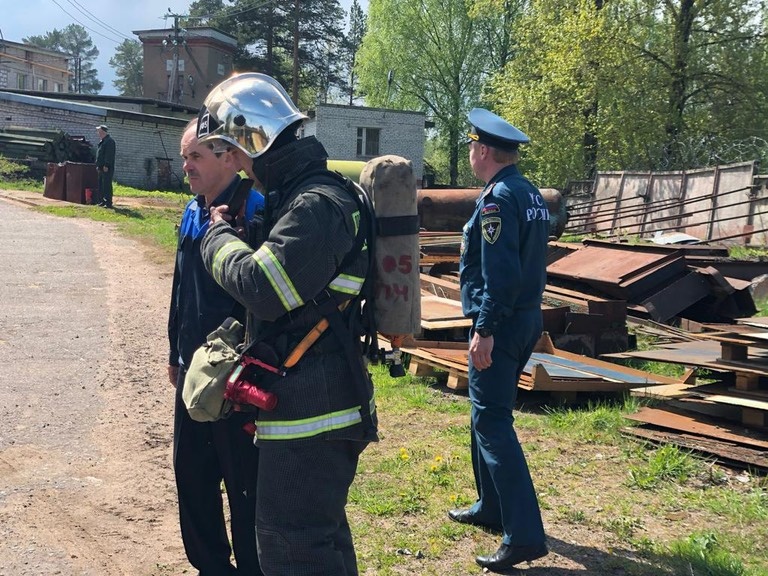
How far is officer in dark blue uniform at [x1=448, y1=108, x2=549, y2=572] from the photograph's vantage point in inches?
146

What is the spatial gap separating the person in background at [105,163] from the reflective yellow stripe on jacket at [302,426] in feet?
58.3

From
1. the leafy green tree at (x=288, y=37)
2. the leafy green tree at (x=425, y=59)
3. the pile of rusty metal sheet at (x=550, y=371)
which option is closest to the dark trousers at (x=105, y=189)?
the pile of rusty metal sheet at (x=550, y=371)

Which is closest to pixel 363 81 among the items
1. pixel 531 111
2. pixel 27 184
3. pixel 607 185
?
pixel 531 111

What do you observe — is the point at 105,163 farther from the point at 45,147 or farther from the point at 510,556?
the point at 510,556

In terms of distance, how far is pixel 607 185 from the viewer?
21.2m

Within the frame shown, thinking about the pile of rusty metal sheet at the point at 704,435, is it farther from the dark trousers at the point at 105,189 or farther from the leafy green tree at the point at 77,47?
the leafy green tree at the point at 77,47

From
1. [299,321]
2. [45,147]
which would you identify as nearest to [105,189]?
[45,147]

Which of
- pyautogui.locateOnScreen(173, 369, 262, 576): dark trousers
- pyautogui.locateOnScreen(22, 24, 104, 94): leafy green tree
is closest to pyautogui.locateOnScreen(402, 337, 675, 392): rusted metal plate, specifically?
pyautogui.locateOnScreen(173, 369, 262, 576): dark trousers

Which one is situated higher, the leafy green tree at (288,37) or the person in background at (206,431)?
the leafy green tree at (288,37)

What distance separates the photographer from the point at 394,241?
9.14ft

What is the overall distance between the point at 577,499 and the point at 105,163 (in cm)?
1779

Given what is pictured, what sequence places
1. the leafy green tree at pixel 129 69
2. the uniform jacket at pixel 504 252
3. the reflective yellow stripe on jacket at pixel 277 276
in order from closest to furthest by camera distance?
1. the reflective yellow stripe on jacket at pixel 277 276
2. the uniform jacket at pixel 504 252
3. the leafy green tree at pixel 129 69

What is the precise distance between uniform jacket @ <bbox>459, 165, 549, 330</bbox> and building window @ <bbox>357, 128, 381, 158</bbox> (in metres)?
37.4

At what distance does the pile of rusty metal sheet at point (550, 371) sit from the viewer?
621 cm
